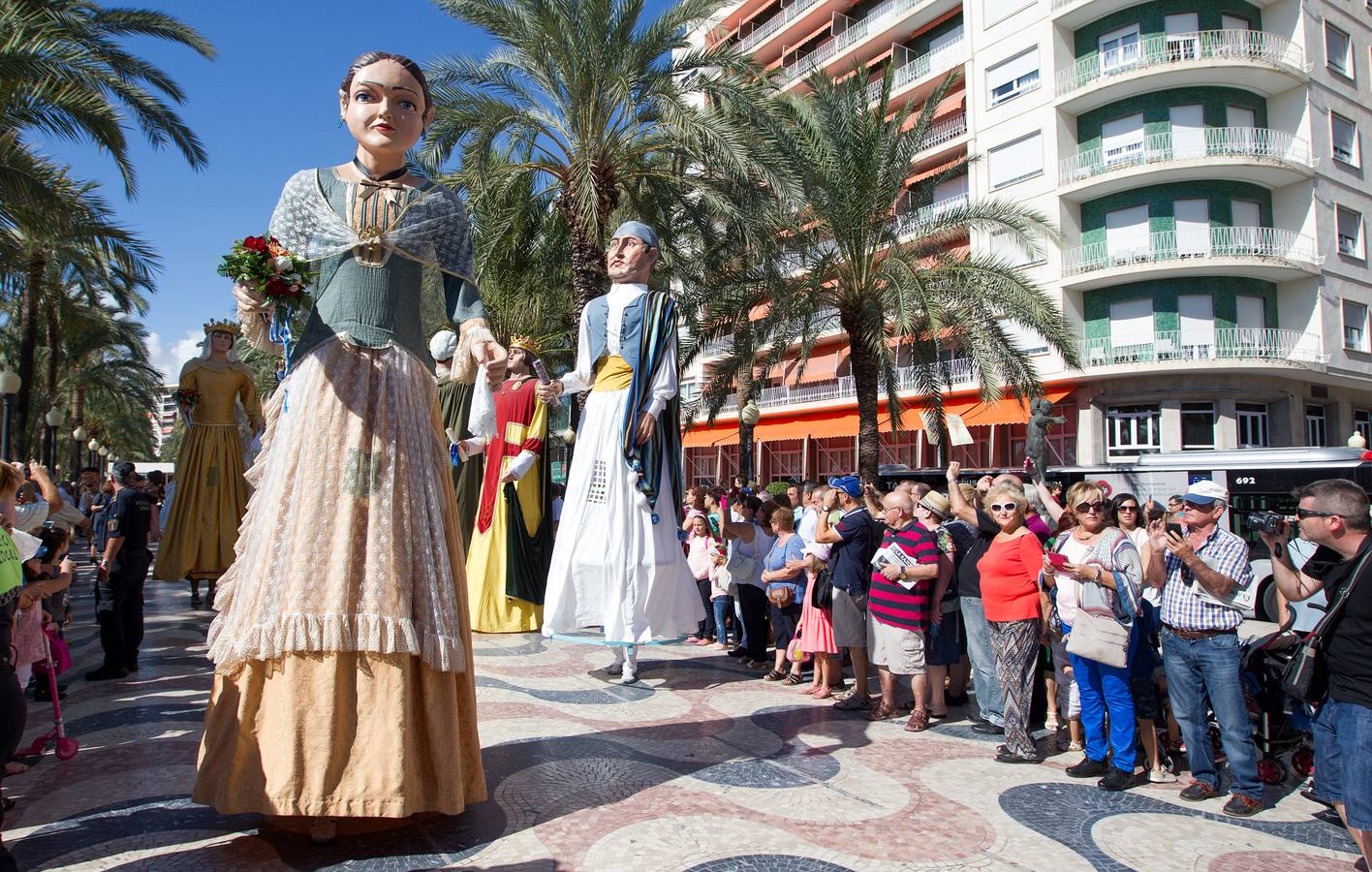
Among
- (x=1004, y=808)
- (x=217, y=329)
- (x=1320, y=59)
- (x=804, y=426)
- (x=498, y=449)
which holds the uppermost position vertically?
(x=1320, y=59)

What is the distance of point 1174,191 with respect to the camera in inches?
951

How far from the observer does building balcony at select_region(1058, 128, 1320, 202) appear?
2344cm

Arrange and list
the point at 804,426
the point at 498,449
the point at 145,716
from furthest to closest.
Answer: the point at 804,426 → the point at 498,449 → the point at 145,716

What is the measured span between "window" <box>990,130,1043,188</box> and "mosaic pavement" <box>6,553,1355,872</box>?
82.7ft

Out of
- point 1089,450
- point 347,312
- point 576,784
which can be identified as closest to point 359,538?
point 347,312

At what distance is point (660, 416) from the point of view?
5707mm

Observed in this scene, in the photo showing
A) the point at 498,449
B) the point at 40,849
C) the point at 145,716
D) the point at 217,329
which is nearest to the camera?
the point at 40,849

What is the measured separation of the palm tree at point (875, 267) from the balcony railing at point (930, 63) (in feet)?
48.6

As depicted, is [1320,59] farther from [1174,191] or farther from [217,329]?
[217,329]

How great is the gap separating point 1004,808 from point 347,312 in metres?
3.33

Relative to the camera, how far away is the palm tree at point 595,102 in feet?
39.8

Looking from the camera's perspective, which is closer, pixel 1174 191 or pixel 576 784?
pixel 576 784

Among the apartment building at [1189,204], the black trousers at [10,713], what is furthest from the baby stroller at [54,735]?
the apartment building at [1189,204]

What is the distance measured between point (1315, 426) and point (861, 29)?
20.7m
